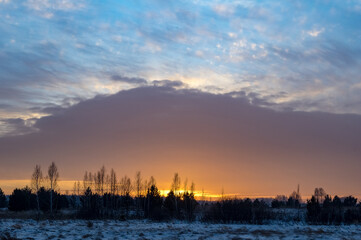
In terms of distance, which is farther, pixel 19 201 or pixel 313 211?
pixel 19 201

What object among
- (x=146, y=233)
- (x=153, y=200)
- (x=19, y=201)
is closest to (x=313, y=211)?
(x=153, y=200)

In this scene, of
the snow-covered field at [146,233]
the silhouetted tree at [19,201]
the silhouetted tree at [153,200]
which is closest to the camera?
the snow-covered field at [146,233]

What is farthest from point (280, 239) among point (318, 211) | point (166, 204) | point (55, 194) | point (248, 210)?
point (55, 194)

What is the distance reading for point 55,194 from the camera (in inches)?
3910

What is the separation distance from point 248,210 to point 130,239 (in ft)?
155

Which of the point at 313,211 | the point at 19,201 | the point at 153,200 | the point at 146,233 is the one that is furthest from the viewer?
the point at 153,200

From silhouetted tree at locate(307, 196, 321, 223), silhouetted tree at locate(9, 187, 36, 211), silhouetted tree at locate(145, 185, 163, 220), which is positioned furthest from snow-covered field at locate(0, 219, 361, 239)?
silhouetted tree at locate(9, 187, 36, 211)

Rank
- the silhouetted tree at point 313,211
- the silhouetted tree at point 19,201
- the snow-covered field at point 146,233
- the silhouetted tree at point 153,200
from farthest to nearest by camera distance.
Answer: the silhouetted tree at point 19,201 < the silhouetted tree at point 153,200 < the silhouetted tree at point 313,211 < the snow-covered field at point 146,233

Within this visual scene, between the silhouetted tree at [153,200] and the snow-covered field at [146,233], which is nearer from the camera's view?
the snow-covered field at [146,233]

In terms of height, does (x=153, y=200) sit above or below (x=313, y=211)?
above

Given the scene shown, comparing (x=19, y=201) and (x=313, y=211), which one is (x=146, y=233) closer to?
(x=313, y=211)

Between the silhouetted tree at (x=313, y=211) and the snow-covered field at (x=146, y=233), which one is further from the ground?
the snow-covered field at (x=146, y=233)

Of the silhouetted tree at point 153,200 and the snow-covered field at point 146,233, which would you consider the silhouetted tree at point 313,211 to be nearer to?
the silhouetted tree at point 153,200

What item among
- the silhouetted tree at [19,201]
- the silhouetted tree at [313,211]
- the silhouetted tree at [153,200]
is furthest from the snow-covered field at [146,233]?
the silhouetted tree at [19,201]
